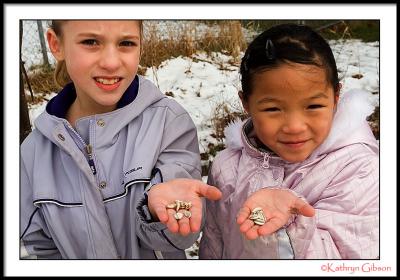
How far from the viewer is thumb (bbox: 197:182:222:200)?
1430 mm

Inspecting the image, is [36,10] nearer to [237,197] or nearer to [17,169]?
[17,169]

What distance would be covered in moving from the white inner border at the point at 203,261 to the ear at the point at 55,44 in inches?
1.9

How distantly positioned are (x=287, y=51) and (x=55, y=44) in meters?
0.65

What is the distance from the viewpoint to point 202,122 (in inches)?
66.7

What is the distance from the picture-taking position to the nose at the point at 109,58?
1544mm

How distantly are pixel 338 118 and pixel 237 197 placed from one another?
1.18 feet

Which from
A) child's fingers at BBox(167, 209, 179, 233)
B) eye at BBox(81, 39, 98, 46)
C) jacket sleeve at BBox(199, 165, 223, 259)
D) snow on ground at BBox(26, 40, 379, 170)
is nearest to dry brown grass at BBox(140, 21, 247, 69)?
snow on ground at BBox(26, 40, 379, 170)

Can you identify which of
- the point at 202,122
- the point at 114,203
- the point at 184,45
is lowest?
the point at 114,203

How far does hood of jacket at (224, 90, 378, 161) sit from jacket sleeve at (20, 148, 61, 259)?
635 mm

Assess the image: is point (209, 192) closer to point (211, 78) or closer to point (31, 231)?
point (211, 78)

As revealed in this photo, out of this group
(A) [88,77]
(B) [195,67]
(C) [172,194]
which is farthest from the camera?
(B) [195,67]

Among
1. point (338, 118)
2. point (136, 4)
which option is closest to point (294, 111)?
point (338, 118)

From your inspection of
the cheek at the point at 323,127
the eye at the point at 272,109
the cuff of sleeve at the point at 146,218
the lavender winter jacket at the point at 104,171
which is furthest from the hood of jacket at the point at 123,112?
the cheek at the point at 323,127

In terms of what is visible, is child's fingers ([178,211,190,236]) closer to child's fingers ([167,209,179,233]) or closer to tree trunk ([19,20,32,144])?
child's fingers ([167,209,179,233])
